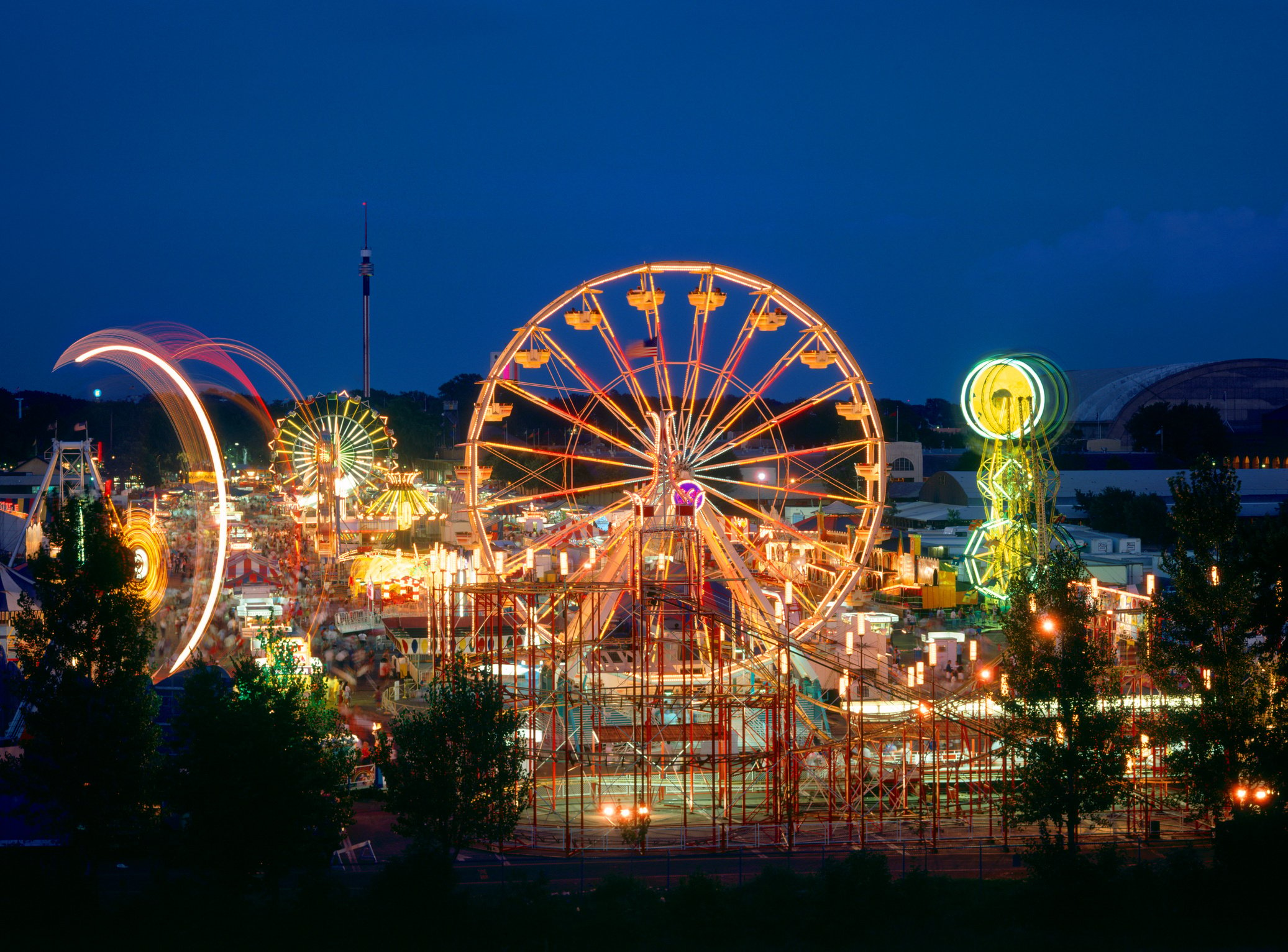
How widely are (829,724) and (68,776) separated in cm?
1472

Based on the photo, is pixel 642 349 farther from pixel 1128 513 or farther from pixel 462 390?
pixel 462 390

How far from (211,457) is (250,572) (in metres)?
15.5

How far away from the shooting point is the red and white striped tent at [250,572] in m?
38.8

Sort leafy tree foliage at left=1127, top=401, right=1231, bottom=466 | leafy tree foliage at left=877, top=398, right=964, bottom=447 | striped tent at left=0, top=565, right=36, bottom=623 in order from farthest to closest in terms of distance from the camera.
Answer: leafy tree foliage at left=877, top=398, right=964, bottom=447 → leafy tree foliage at left=1127, top=401, right=1231, bottom=466 → striped tent at left=0, top=565, right=36, bottom=623

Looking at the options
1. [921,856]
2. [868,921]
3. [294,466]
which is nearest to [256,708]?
[868,921]

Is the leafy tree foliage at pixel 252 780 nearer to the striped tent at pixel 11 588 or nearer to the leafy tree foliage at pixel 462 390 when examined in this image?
the striped tent at pixel 11 588

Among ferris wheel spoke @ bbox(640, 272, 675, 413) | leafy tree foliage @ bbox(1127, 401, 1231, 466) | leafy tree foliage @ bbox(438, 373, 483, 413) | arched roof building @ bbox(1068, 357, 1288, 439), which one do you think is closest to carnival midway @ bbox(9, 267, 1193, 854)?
ferris wheel spoke @ bbox(640, 272, 675, 413)

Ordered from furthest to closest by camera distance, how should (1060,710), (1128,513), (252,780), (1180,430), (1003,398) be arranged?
(1180,430)
(1128,513)
(1003,398)
(1060,710)
(252,780)

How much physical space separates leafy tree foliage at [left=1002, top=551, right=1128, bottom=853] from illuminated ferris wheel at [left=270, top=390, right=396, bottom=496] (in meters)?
40.2

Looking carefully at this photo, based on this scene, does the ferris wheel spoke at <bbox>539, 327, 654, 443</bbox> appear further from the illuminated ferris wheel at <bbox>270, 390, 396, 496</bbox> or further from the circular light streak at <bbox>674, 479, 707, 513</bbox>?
the illuminated ferris wheel at <bbox>270, 390, 396, 496</bbox>

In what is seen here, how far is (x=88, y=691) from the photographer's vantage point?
619 inches

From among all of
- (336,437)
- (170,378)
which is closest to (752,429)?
(170,378)

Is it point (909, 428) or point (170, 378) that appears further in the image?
point (909, 428)

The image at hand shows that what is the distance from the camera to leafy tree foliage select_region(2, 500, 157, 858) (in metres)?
15.4
